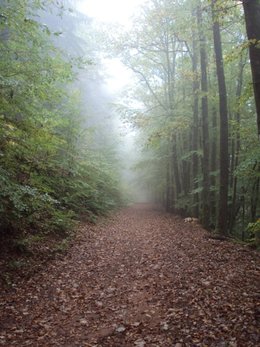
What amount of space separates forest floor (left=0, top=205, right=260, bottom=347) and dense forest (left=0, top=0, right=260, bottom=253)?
1.52m

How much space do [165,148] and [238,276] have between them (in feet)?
51.1

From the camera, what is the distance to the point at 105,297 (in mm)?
6027

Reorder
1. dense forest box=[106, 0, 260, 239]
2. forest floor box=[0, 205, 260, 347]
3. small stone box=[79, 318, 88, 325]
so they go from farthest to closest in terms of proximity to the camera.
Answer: dense forest box=[106, 0, 260, 239], small stone box=[79, 318, 88, 325], forest floor box=[0, 205, 260, 347]

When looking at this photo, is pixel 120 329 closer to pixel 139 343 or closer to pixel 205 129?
pixel 139 343

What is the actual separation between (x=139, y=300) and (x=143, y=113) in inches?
503

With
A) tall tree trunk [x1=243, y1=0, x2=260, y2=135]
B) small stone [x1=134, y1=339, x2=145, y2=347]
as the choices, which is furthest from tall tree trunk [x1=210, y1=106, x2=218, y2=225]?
small stone [x1=134, y1=339, x2=145, y2=347]

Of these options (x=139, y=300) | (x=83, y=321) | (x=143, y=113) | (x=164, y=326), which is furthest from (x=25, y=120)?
(x=143, y=113)

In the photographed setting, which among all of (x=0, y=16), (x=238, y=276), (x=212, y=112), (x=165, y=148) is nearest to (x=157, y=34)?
(x=212, y=112)

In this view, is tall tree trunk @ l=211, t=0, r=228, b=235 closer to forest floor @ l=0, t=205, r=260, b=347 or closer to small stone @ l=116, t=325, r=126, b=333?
forest floor @ l=0, t=205, r=260, b=347

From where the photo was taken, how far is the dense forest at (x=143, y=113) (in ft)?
23.7

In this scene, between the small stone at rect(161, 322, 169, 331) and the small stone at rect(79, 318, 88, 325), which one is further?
the small stone at rect(79, 318, 88, 325)

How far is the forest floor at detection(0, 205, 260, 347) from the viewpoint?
4.38 meters

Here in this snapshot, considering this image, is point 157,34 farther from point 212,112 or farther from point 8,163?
point 8,163

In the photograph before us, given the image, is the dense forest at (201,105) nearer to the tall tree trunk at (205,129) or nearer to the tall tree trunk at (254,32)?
the tall tree trunk at (205,129)
